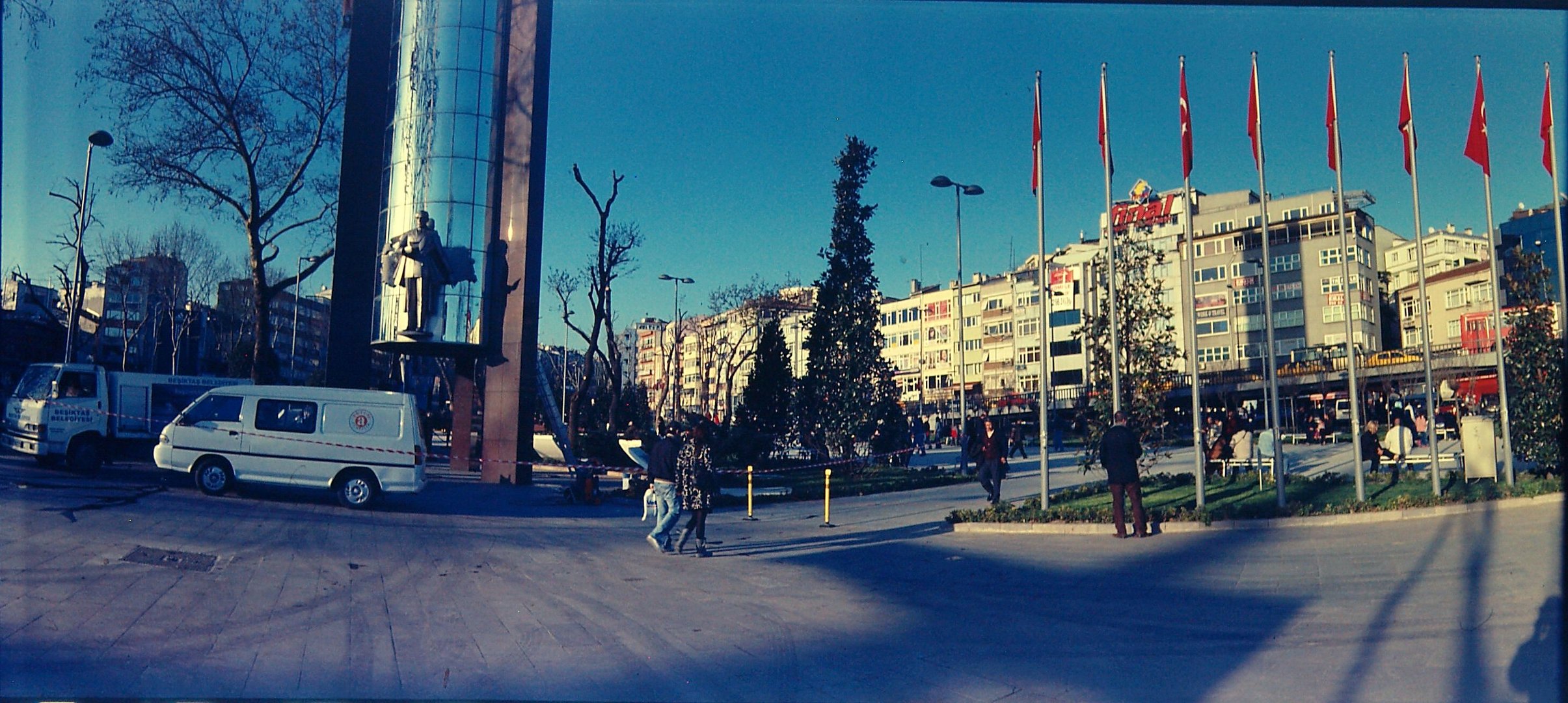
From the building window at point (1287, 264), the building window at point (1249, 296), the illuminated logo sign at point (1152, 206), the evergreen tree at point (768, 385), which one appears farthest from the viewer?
the building window at point (1249, 296)


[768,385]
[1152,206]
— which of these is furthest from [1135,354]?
[1152,206]

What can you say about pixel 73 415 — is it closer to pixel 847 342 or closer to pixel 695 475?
pixel 695 475

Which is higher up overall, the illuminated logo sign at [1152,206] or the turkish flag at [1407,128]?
the illuminated logo sign at [1152,206]

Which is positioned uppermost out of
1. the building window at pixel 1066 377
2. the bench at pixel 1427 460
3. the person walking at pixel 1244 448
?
the building window at pixel 1066 377

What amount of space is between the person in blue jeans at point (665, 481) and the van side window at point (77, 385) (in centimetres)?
1234

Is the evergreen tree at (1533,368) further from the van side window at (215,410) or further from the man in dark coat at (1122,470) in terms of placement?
the van side window at (215,410)

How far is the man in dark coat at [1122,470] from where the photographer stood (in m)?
13.2

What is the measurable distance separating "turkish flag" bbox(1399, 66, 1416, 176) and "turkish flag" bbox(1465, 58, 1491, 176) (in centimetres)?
102

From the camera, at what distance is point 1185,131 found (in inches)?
624

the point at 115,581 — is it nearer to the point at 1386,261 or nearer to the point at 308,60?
the point at 308,60

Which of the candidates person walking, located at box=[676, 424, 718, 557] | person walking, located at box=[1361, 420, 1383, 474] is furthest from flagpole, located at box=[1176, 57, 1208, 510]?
person walking, located at box=[676, 424, 718, 557]

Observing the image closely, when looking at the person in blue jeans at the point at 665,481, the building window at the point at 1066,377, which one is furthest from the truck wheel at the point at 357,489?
the building window at the point at 1066,377

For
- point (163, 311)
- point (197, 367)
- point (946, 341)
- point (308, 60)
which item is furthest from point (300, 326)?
point (946, 341)

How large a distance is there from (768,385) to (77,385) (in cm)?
2277
